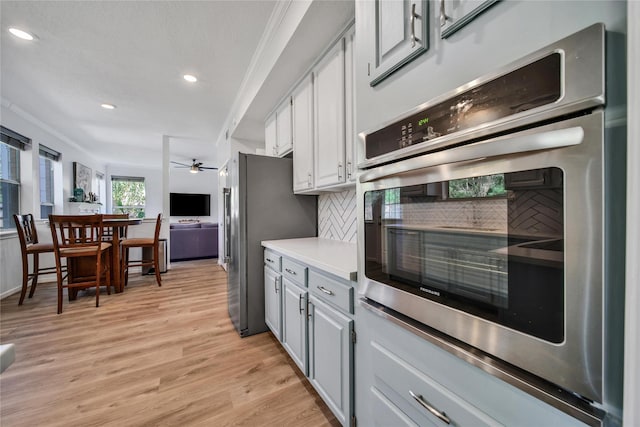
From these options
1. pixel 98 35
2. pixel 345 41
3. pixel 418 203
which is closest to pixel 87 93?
pixel 98 35

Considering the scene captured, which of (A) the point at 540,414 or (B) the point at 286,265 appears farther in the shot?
(B) the point at 286,265

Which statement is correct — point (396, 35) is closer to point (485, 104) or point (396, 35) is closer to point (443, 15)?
point (443, 15)

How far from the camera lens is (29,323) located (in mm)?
2523

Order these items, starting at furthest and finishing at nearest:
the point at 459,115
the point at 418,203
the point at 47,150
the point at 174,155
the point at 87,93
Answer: the point at 174,155 < the point at 47,150 < the point at 87,93 < the point at 418,203 < the point at 459,115

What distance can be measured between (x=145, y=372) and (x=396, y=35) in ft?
8.04

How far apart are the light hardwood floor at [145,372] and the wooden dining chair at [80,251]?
320 millimetres

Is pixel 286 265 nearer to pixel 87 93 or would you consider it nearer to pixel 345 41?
pixel 345 41

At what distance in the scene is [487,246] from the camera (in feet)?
1.96

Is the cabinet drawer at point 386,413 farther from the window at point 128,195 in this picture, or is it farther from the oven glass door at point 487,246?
the window at point 128,195

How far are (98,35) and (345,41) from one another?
2125mm

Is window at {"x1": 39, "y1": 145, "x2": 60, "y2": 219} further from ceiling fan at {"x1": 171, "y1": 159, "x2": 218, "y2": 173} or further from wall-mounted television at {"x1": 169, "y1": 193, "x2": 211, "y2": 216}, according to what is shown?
wall-mounted television at {"x1": 169, "y1": 193, "x2": 211, "y2": 216}

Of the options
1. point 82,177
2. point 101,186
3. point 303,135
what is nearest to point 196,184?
point 101,186

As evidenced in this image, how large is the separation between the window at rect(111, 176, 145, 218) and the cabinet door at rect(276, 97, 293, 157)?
7543 mm

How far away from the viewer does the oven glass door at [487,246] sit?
0.48m
